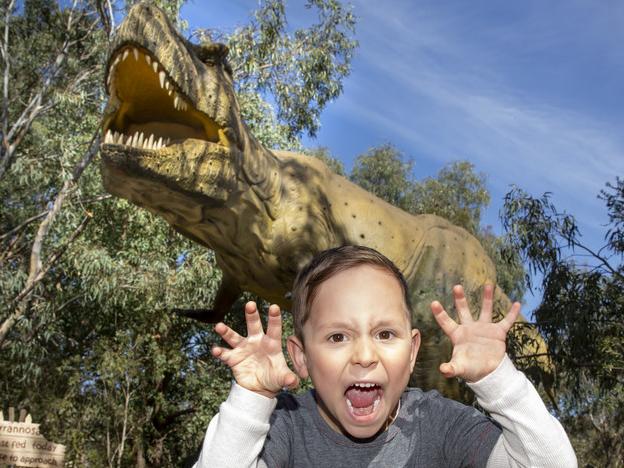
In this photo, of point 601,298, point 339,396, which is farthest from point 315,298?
point 601,298

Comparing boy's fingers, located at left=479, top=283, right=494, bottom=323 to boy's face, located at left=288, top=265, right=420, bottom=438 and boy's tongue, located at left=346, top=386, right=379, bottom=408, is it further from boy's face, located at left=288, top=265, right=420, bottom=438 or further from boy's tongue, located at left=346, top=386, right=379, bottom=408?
boy's tongue, located at left=346, top=386, right=379, bottom=408

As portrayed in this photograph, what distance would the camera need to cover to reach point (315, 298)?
6.02 feet

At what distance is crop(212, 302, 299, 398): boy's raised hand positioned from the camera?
1725 mm

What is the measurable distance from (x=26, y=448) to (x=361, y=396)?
699 centimetres

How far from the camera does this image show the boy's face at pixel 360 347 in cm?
170

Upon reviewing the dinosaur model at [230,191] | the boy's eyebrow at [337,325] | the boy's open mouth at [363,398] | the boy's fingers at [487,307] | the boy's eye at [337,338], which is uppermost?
the dinosaur model at [230,191]

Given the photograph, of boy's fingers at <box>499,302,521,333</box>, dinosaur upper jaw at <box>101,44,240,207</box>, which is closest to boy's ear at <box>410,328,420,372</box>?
boy's fingers at <box>499,302,521,333</box>

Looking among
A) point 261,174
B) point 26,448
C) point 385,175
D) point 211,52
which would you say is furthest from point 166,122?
point 385,175

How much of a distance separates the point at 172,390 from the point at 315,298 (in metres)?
13.9

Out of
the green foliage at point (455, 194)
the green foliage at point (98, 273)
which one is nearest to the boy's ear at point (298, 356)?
the green foliage at point (98, 273)

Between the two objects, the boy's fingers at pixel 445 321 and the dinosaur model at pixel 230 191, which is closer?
the boy's fingers at pixel 445 321

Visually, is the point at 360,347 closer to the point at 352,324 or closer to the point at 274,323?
the point at 352,324

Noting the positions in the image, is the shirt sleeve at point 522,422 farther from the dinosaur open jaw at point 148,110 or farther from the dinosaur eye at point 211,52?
the dinosaur eye at point 211,52

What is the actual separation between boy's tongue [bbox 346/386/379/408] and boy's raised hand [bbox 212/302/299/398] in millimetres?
137
